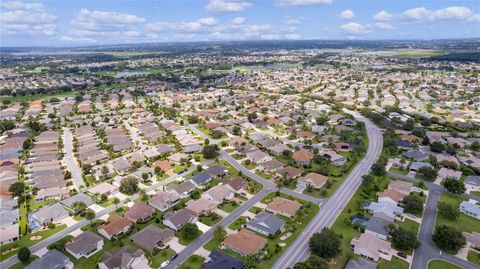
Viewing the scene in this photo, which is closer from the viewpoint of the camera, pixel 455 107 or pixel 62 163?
pixel 62 163

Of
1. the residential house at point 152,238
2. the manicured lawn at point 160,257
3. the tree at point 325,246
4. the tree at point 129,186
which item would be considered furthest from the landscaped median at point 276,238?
the tree at point 129,186

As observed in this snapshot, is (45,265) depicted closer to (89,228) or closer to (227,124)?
(89,228)

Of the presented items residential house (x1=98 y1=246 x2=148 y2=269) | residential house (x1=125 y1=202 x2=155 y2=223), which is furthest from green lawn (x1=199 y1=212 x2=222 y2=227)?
residential house (x1=98 y1=246 x2=148 y2=269)

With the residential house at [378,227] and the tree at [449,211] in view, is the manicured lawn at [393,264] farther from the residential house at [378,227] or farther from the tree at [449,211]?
the tree at [449,211]

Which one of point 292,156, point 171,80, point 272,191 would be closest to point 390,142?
point 292,156

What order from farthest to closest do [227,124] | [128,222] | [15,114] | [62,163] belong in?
[15,114], [227,124], [62,163], [128,222]

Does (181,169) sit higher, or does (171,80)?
(171,80)

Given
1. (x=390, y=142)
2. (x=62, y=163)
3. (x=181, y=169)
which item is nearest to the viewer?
(x=181, y=169)
